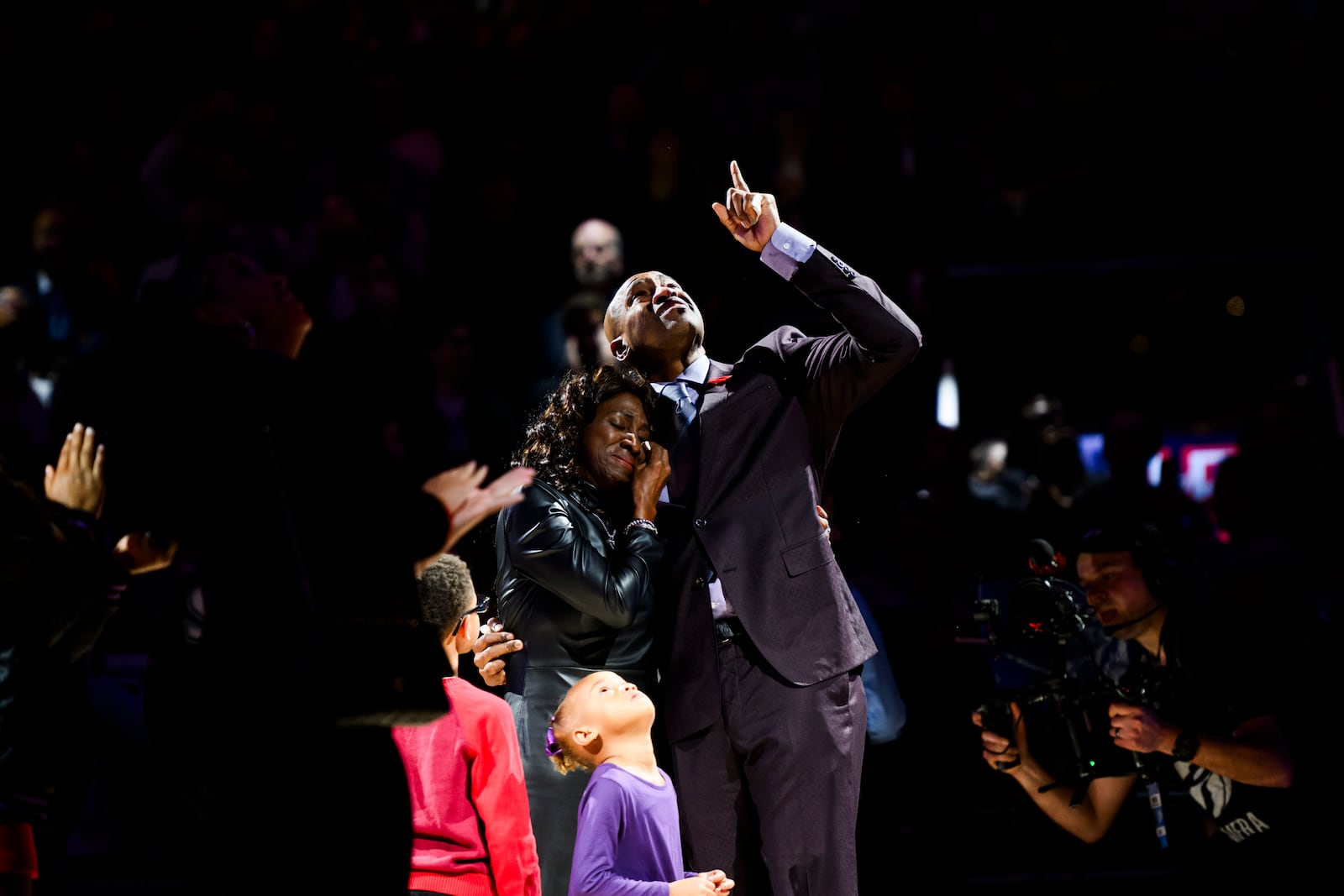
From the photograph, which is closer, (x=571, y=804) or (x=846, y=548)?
(x=571, y=804)

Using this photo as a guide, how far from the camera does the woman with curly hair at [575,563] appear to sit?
330cm

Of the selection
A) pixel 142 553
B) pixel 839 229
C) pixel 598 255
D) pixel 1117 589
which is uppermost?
pixel 839 229

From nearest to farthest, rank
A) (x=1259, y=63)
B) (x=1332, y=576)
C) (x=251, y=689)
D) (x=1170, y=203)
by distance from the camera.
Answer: (x=251, y=689) < (x=1332, y=576) < (x=1170, y=203) < (x=1259, y=63)

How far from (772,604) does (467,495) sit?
0.83 metres

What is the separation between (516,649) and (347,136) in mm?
4400

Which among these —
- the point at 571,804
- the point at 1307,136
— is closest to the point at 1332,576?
the point at 1307,136

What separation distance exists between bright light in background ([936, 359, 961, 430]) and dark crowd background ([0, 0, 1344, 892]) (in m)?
0.05

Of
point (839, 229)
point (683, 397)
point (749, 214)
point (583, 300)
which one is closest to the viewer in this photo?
point (749, 214)

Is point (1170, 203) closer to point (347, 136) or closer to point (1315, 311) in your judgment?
point (1315, 311)

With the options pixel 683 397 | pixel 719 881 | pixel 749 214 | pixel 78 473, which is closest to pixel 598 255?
pixel 683 397

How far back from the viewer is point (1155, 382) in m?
6.77

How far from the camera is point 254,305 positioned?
3088mm

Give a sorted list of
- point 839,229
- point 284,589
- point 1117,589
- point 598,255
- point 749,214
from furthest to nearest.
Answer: point 839,229 → point 598,255 → point 1117,589 → point 749,214 → point 284,589

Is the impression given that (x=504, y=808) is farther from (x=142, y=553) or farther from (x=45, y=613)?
(x=45, y=613)
